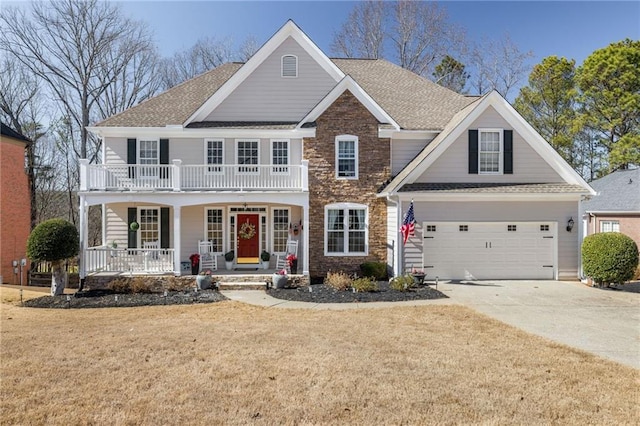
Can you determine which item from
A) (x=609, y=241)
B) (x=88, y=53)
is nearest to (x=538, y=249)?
(x=609, y=241)

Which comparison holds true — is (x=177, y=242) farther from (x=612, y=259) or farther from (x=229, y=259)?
(x=612, y=259)

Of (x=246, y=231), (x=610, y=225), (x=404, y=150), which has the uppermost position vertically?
(x=404, y=150)

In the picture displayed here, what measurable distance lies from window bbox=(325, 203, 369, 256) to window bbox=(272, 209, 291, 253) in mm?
1892

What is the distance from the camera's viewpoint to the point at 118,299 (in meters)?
11.7

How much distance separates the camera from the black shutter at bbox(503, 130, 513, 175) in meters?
14.2

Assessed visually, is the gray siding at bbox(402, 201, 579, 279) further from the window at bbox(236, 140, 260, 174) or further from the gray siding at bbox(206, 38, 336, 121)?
the window at bbox(236, 140, 260, 174)

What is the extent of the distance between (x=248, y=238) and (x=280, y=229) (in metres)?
1.39

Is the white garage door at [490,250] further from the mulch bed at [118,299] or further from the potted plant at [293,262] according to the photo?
the mulch bed at [118,299]

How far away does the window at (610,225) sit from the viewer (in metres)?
20.2

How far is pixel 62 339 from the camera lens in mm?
7484

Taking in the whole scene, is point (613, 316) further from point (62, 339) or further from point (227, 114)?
point (227, 114)

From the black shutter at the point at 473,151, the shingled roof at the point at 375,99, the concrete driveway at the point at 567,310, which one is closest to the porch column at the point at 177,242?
the shingled roof at the point at 375,99

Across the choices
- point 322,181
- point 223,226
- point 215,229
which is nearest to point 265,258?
point 223,226

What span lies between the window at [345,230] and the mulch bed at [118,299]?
16.2 feet
